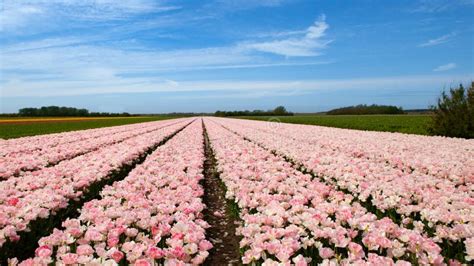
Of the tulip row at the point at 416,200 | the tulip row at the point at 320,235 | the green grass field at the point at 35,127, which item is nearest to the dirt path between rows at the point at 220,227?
the tulip row at the point at 320,235

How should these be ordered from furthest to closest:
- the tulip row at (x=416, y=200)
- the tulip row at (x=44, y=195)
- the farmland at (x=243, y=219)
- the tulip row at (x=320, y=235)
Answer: the tulip row at (x=44, y=195)
the tulip row at (x=416, y=200)
the farmland at (x=243, y=219)
the tulip row at (x=320, y=235)

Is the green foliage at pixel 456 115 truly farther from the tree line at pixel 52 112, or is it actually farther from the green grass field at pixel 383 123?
the tree line at pixel 52 112

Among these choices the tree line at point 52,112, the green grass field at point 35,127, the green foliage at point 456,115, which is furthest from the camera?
the tree line at point 52,112

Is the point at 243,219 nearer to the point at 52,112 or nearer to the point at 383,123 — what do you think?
the point at 383,123

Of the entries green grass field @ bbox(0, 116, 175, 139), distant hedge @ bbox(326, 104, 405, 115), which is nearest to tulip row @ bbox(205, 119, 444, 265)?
green grass field @ bbox(0, 116, 175, 139)

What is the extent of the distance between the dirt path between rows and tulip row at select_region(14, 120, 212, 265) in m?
0.42

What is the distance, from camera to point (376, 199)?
16.7 feet

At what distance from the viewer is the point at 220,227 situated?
530cm

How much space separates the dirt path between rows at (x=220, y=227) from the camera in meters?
4.21

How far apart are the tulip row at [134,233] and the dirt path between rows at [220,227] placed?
42 centimetres

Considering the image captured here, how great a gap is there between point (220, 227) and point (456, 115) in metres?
18.2

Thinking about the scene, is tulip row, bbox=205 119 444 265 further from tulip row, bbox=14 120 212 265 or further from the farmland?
tulip row, bbox=14 120 212 265

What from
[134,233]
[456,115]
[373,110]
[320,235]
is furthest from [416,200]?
[373,110]

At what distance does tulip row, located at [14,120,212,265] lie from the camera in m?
3.11
